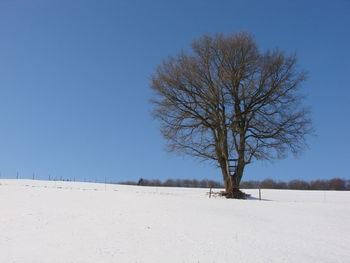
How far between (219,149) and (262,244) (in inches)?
622

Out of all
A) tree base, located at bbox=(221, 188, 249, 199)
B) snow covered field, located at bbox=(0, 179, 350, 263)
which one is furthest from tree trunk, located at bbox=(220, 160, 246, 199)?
snow covered field, located at bbox=(0, 179, 350, 263)

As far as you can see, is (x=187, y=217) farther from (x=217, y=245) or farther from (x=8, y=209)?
(x=8, y=209)

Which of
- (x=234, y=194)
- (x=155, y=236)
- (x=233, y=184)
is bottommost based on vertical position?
(x=155, y=236)

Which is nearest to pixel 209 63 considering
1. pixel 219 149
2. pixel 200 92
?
pixel 200 92

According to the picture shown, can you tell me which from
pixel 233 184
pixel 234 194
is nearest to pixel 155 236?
pixel 234 194

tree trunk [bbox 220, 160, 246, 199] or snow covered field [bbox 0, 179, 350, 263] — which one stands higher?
tree trunk [bbox 220, 160, 246, 199]

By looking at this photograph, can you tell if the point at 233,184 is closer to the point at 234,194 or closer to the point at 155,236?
the point at 234,194

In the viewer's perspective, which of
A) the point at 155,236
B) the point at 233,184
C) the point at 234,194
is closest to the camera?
the point at 155,236

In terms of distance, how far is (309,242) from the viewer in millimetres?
8766

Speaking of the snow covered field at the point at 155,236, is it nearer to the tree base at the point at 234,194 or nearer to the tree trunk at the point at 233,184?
the tree base at the point at 234,194

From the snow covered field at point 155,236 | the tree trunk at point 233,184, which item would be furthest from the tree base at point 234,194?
the snow covered field at point 155,236

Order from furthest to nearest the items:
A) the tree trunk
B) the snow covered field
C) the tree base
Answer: the tree trunk, the tree base, the snow covered field

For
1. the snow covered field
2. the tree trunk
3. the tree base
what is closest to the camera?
the snow covered field

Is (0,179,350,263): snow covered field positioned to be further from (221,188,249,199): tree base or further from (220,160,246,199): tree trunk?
(220,160,246,199): tree trunk
